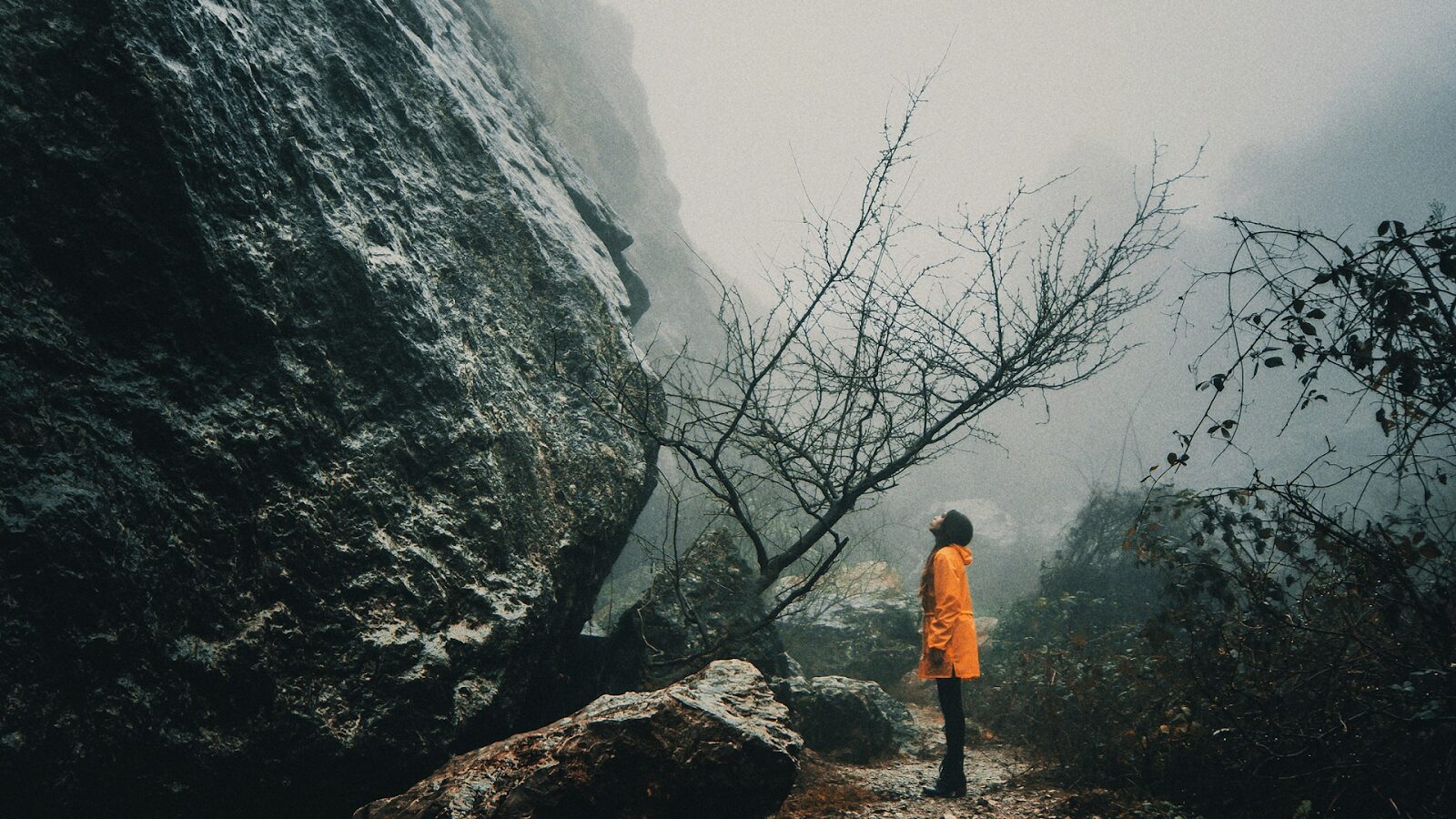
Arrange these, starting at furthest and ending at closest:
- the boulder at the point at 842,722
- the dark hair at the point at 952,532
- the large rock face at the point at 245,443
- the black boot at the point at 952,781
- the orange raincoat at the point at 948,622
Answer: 1. the boulder at the point at 842,722
2. the dark hair at the point at 952,532
3. the orange raincoat at the point at 948,622
4. the black boot at the point at 952,781
5. the large rock face at the point at 245,443

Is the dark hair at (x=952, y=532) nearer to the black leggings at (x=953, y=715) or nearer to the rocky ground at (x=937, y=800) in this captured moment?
the black leggings at (x=953, y=715)

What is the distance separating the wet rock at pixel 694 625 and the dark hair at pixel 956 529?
1.53 m

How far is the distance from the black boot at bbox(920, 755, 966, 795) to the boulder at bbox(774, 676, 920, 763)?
86 cm

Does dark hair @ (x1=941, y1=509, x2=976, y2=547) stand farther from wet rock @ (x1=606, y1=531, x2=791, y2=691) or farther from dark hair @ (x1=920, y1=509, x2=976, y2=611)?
wet rock @ (x1=606, y1=531, x2=791, y2=691)

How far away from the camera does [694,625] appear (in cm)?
426

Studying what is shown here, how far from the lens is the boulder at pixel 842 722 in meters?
4.51

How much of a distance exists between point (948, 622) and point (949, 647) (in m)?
0.16

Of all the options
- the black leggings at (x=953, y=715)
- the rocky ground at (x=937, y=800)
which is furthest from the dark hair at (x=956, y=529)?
the rocky ground at (x=937, y=800)

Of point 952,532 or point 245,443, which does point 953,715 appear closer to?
point 952,532

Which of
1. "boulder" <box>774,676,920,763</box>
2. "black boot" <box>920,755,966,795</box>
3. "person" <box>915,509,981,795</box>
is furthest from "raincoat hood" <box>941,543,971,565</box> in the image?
"boulder" <box>774,676,920,763</box>

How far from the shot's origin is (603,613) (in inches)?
429

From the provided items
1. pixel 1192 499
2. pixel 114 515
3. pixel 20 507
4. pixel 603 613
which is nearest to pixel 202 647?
pixel 114 515

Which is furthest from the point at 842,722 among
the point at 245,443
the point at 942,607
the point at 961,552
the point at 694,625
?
the point at 245,443

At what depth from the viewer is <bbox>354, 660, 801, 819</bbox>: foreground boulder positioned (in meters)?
2.00
